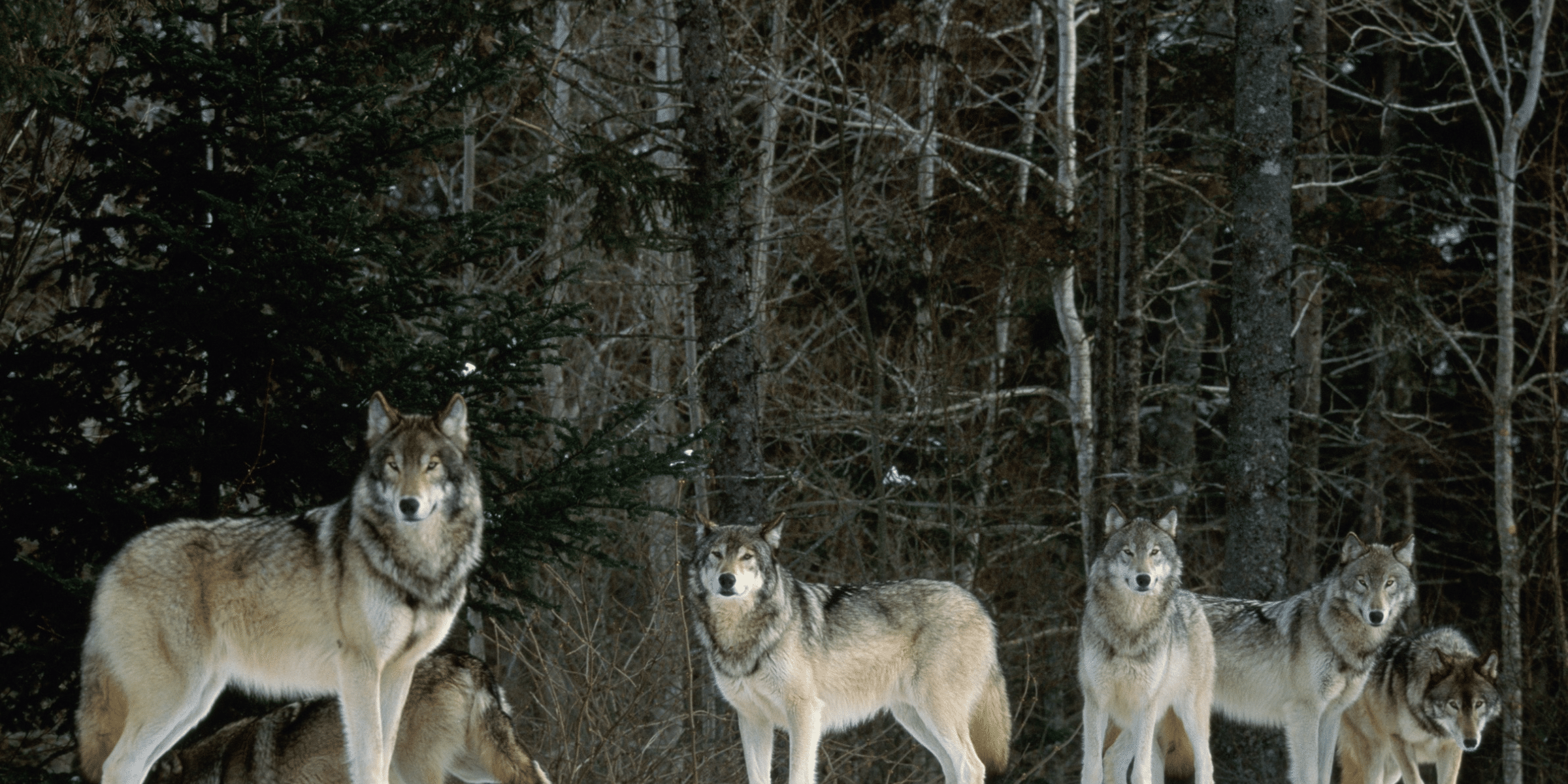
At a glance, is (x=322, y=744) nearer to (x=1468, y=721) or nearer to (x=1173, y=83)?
(x=1468, y=721)

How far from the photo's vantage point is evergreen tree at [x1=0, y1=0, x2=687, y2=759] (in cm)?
705

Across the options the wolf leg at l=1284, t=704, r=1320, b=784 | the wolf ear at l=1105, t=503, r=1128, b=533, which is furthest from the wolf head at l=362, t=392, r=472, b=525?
the wolf leg at l=1284, t=704, r=1320, b=784

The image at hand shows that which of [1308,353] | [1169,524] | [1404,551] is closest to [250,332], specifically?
[1169,524]

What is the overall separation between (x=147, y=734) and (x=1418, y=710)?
705 centimetres

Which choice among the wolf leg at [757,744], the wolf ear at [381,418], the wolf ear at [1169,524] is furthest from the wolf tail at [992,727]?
the wolf ear at [381,418]

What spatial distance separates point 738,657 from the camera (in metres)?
6.57

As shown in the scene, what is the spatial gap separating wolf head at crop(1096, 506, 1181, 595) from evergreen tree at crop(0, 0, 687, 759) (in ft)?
8.53

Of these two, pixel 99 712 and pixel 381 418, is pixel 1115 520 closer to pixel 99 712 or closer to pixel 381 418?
pixel 381 418

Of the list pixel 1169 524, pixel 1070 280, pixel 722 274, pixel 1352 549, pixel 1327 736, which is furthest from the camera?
pixel 1070 280

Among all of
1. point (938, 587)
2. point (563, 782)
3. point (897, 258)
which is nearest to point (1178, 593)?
point (938, 587)

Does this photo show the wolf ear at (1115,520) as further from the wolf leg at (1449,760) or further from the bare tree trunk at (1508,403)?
the bare tree trunk at (1508,403)

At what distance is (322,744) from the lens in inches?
237

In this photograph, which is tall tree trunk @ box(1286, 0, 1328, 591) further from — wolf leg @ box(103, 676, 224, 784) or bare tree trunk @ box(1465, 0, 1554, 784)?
wolf leg @ box(103, 676, 224, 784)

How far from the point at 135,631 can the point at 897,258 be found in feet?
33.1
